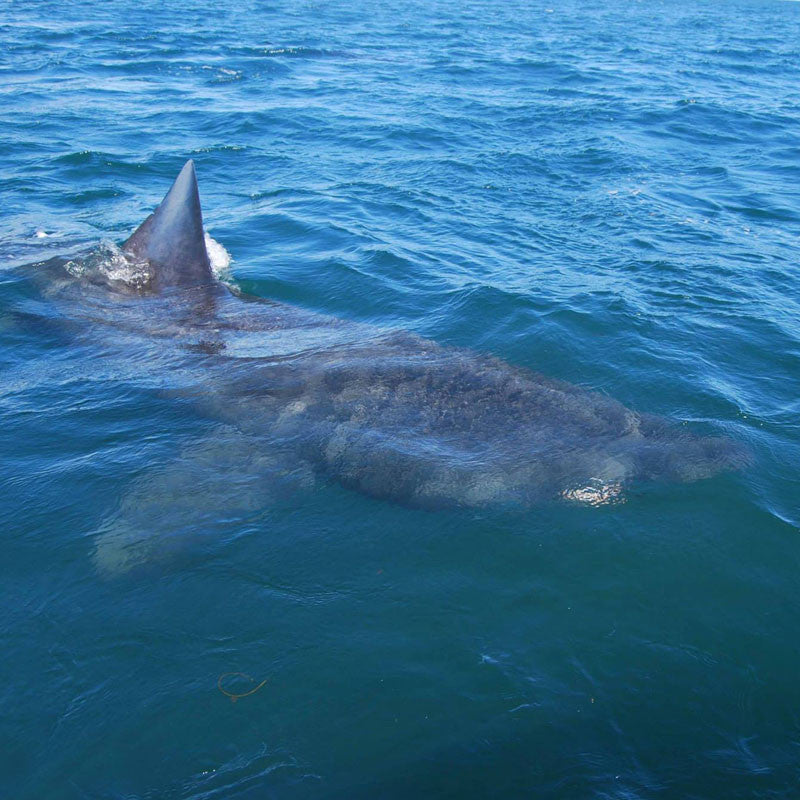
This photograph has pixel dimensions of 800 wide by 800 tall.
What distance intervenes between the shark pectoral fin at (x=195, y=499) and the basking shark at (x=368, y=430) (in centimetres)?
2

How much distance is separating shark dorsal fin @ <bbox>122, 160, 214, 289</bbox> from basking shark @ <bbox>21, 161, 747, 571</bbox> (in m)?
1.07

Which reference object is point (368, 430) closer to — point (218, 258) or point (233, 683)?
point (233, 683)

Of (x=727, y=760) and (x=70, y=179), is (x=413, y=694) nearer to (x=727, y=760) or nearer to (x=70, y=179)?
(x=727, y=760)

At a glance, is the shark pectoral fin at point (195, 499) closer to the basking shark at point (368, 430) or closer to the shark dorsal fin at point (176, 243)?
the basking shark at point (368, 430)

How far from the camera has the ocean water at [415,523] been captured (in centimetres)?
595

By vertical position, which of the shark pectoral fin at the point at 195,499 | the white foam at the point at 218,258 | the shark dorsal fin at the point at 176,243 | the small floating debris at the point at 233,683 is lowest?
the small floating debris at the point at 233,683

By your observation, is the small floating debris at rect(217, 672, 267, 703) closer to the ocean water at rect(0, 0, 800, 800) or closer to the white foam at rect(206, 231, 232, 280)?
the ocean water at rect(0, 0, 800, 800)

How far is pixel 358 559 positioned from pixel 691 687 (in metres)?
3.22

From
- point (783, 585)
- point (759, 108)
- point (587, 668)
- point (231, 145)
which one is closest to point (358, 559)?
point (587, 668)

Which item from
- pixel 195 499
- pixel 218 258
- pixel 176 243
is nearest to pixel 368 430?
pixel 195 499

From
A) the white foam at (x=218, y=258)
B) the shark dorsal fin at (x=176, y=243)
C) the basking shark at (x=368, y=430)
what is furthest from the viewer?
the white foam at (x=218, y=258)

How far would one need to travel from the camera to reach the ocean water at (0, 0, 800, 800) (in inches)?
234

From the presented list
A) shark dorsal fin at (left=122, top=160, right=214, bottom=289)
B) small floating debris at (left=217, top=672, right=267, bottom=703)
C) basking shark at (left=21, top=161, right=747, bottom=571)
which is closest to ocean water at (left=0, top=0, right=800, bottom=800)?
small floating debris at (left=217, top=672, right=267, bottom=703)

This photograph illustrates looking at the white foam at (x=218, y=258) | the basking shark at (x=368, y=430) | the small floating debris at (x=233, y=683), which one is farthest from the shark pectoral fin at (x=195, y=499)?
the white foam at (x=218, y=258)
